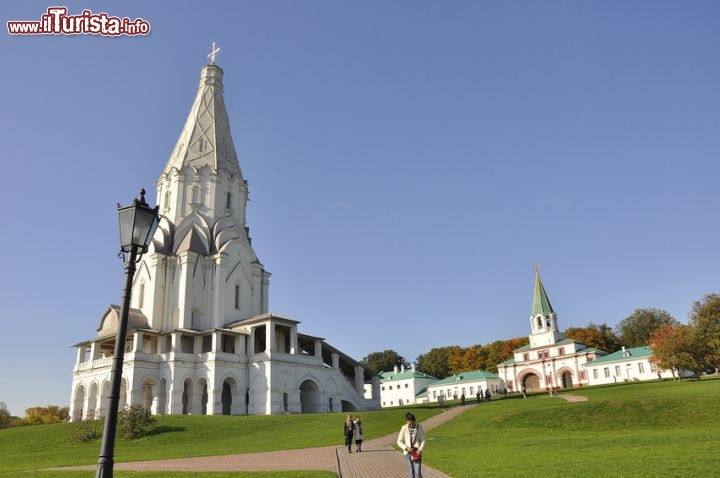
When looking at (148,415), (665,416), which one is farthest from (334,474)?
(148,415)

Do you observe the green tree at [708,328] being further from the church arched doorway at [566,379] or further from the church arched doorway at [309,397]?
the church arched doorway at [309,397]

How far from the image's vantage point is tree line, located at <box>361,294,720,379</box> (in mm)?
47500

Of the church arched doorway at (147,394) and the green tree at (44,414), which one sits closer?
the church arched doorway at (147,394)

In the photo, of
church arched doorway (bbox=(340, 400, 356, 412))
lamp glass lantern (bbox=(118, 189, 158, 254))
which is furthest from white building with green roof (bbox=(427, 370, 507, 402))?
lamp glass lantern (bbox=(118, 189, 158, 254))

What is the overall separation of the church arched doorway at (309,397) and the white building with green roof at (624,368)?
43.9 meters

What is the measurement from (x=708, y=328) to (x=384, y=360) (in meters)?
65.5

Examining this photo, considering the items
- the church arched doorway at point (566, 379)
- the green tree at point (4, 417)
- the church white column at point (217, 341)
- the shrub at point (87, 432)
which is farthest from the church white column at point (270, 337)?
the church arched doorway at point (566, 379)

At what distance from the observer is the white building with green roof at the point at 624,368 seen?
226 feet

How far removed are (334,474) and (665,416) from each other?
60.6ft

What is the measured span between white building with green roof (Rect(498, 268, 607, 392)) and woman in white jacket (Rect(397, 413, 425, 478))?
→ 71.3 meters

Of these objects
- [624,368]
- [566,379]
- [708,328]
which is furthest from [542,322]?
[708,328]

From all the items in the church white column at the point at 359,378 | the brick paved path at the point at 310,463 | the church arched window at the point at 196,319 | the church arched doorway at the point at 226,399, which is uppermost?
the church arched window at the point at 196,319

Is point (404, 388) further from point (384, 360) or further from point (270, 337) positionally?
point (270, 337)

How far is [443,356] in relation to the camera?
103 meters
